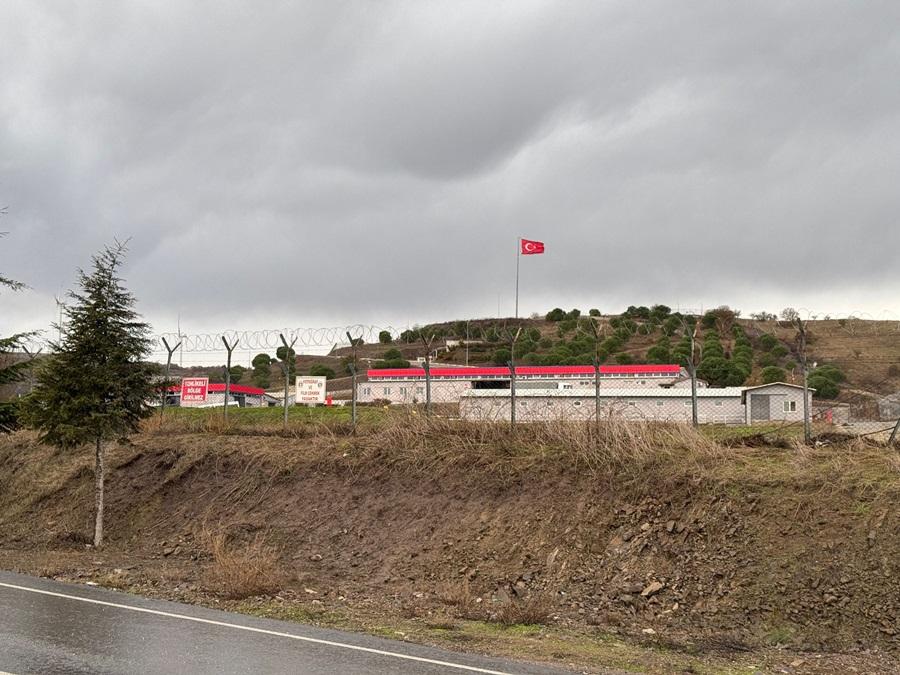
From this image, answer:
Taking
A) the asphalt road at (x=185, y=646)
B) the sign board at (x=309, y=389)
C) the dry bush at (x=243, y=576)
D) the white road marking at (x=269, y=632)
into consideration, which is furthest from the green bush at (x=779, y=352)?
the white road marking at (x=269, y=632)

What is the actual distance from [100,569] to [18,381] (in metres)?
9.11

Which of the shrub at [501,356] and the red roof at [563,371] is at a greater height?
the shrub at [501,356]

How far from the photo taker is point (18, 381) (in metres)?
20.1

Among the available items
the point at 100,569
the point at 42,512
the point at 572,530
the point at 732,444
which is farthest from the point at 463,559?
the point at 42,512

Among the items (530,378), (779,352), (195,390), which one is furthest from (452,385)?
(779,352)

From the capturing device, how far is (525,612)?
10.3 m

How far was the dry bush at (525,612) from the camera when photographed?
33.4 ft

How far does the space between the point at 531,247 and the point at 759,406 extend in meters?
23.4

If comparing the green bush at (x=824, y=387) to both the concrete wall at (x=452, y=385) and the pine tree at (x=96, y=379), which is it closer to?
the concrete wall at (x=452, y=385)

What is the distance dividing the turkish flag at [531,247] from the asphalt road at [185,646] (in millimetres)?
40909

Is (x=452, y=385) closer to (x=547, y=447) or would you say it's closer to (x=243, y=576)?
(x=547, y=447)

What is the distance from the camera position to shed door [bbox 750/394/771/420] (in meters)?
28.4

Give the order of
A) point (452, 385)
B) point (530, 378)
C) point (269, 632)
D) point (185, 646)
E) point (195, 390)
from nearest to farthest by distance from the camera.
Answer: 1. point (185, 646)
2. point (269, 632)
3. point (195, 390)
4. point (452, 385)
5. point (530, 378)

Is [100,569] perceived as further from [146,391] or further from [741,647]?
[741,647]
